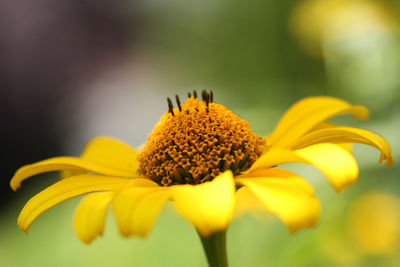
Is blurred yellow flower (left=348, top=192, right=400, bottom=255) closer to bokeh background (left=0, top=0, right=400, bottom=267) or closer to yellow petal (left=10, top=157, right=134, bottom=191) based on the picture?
bokeh background (left=0, top=0, right=400, bottom=267)

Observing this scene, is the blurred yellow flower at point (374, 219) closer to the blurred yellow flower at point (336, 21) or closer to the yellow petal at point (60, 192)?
the blurred yellow flower at point (336, 21)

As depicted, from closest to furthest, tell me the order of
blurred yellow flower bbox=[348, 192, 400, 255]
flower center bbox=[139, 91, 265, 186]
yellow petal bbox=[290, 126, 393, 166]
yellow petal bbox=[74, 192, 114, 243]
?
yellow petal bbox=[74, 192, 114, 243] < yellow petal bbox=[290, 126, 393, 166] < flower center bbox=[139, 91, 265, 186] < blurred yellow flower bbox=[348, 192, 400, 255]

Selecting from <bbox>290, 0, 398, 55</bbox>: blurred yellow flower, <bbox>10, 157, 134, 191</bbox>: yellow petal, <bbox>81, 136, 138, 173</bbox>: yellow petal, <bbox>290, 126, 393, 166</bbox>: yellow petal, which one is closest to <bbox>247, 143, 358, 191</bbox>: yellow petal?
<bbox>290, 126, 393, 166</bbox>: yellow petal

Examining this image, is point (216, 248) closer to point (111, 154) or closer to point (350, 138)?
point (350, 138)

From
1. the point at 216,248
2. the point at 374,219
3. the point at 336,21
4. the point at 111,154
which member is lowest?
the point at 374,219

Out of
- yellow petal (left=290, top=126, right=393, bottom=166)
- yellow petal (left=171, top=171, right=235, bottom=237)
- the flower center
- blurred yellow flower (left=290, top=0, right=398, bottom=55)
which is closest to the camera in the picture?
yellow petal (left=171, top=171, right=235, bottom=237)

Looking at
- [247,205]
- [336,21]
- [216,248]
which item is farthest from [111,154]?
[336,21]

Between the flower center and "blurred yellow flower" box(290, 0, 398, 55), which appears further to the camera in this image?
"blurred yellow flower" box(290, 0, 398, 55)
